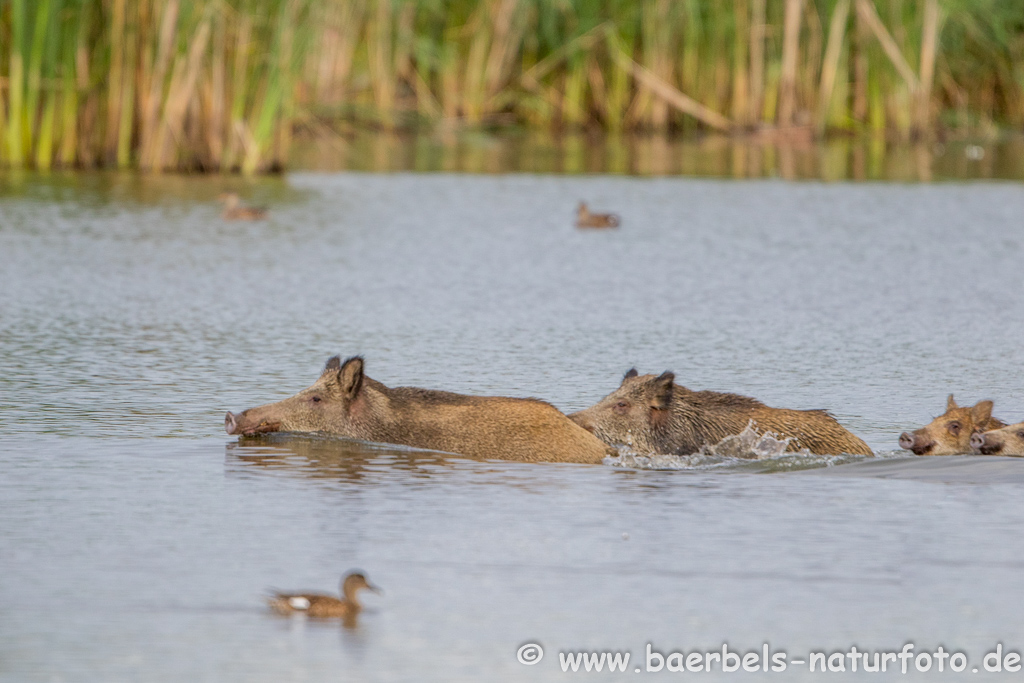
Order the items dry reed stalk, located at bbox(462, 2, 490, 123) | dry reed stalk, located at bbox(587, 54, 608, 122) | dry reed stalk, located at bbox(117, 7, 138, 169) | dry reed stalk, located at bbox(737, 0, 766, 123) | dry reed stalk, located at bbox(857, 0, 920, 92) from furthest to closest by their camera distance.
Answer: dry reed stalk, located at bbox(587, 54, 608, 122), dry reed stalk, located at bbox(462, 2, 490, 123), dry reed stalk, located at bbox(737, 0, 766, 123), dry reed stalk, located at bbox(857, 0, 920, 92), dry reed stalk, located at bbox(117, 7, 138, 169)

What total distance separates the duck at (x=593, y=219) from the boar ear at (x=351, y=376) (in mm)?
10222

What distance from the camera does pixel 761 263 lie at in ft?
53.9

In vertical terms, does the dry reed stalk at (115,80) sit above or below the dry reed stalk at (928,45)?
below

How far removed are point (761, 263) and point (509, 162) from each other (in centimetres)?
1087

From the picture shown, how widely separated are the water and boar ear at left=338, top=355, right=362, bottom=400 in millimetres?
Answer: 294

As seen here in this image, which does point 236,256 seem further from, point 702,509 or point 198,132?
point 702,509

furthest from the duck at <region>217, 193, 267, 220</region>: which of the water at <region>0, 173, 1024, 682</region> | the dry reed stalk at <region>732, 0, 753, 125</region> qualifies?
the dry reed stalk at <region>732, 0, 753, 125</region>

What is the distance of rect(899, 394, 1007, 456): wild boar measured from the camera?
880 centimetres

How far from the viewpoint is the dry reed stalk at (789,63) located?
28.7 meters

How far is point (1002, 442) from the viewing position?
348 inches

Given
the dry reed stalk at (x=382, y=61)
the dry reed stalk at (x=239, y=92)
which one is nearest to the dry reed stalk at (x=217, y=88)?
the dry reed stalk at (x=239, y=92)

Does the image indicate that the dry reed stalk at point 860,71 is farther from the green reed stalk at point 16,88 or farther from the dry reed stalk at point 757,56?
the green reed stalk at point 16,88

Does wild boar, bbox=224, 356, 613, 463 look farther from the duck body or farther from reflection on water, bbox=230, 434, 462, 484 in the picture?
the duck body

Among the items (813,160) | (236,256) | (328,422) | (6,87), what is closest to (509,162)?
(813,160)
